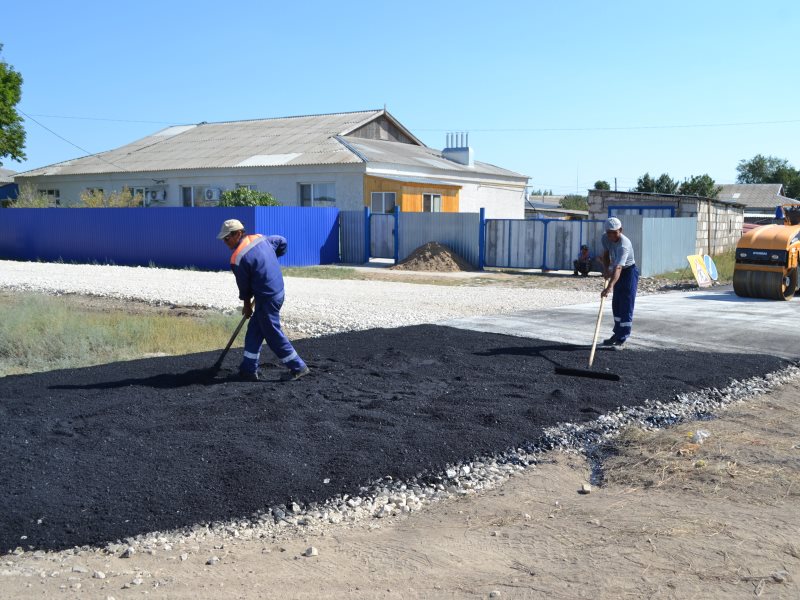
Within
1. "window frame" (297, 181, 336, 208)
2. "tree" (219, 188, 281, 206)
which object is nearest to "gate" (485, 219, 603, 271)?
"tree" (219, 188, 281, 206)

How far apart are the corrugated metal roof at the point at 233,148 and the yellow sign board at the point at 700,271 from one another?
13.6m

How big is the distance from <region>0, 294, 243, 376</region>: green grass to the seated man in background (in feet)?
39.4

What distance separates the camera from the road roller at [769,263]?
15.7 meters

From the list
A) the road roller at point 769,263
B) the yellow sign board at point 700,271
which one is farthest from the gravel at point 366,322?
the road roller at point 769,263

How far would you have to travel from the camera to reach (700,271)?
785 inches

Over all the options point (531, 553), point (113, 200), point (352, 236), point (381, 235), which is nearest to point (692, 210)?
point (381, 235)

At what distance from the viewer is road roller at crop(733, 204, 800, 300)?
15.7 meters

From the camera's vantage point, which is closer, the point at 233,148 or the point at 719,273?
the point at 719,273

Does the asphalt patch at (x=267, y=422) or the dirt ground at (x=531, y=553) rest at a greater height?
the asphalt patch at (x=267, y=422)

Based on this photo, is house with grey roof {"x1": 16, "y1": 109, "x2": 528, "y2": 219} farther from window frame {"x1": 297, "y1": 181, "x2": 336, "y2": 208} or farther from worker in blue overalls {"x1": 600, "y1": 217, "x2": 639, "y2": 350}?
worker in blue overalls {"x1": 600, "y1": 217, "x2": 639, "y2": 350}

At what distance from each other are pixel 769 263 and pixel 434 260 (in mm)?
10816

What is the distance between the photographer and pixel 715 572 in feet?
14.4

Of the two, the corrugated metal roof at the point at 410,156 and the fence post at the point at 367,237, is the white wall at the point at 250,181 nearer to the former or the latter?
the corrugated metal roof at the point at 410,156

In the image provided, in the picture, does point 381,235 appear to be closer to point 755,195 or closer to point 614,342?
point 614,342
